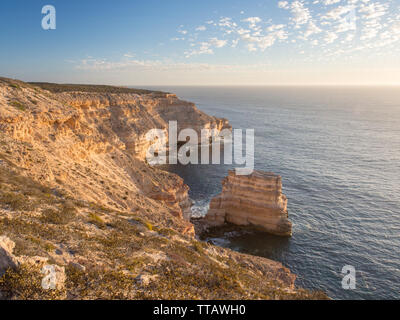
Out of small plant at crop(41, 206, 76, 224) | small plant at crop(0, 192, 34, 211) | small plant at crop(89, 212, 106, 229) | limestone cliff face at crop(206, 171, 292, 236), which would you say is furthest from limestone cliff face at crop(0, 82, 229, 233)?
limestone cliff face at crop(206, 171, 292, 236)

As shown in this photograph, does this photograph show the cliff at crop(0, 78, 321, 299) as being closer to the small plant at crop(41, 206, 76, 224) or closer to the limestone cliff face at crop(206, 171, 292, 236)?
the small plant at crop(41, 206, 76, 224)

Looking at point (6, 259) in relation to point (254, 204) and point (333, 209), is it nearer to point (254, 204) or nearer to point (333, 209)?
point (254, 204)

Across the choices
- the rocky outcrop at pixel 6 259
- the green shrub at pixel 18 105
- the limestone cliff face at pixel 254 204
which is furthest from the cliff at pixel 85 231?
the limestone cliff face at pixel 254 204

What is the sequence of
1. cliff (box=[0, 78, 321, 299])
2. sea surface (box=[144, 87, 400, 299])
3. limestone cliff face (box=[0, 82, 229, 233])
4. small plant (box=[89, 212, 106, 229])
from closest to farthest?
cliff (box=[0, 78, 321, 299]) < small plant (box=[89, 212, 106, 229]) < limestone cliff face (box=[0, 82, 229, 233]) < sea surface (box=[144, 87, 400, 299])
